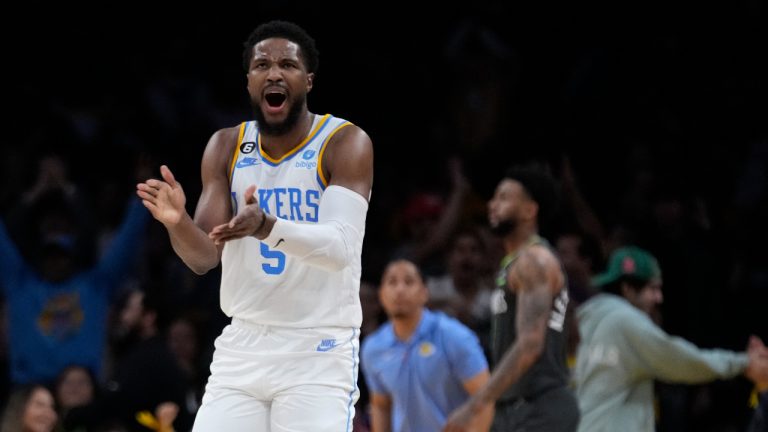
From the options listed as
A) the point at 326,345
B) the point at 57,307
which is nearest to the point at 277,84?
the point at 326,345

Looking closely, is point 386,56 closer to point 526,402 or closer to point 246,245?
point 526,402

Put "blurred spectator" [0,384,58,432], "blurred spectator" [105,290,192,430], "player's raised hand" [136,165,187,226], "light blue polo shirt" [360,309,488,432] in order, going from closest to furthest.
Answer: "player's raised hand" [136,165,187,226] → "light blue polo shirt" [360,309,488,432] → "blurred spectator" [105,290,192,430] → "blurred spectator" [0,384,58,432]

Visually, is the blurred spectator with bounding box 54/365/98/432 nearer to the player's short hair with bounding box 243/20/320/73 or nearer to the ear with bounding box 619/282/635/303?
the ear with bounding box 619/282/635/303

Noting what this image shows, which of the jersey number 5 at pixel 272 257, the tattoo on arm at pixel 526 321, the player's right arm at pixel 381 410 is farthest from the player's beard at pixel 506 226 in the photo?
the jersey number 5 at pixel 272 257

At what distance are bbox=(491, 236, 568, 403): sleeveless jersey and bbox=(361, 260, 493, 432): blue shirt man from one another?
3.64ft

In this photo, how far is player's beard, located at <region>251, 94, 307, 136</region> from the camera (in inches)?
201

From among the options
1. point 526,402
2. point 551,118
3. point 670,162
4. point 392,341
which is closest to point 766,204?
point 670,162

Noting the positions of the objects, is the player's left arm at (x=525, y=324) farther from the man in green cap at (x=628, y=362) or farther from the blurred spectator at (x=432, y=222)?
the blurred spectator at (x=432, y=222)

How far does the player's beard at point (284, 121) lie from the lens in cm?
510

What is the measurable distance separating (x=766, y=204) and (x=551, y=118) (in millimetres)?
2201

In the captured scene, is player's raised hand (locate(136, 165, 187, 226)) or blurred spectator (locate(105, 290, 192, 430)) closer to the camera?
player's raised hand (locate(136, 165, 187, 226))

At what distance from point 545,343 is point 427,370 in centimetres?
144

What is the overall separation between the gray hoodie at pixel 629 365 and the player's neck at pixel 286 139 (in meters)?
3.09

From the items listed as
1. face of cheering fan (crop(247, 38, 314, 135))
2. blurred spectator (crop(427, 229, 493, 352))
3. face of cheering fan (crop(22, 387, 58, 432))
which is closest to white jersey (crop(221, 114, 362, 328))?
face of cheering fan (crop(247, 38, 314, 135))
